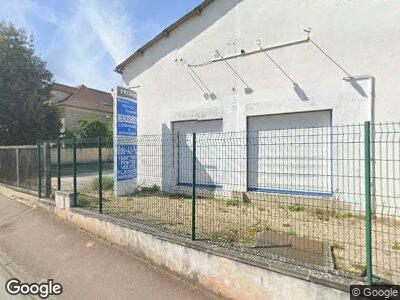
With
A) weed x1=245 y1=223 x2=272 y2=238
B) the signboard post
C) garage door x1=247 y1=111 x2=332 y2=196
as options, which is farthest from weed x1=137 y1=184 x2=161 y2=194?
weed x1=245 y1=223 x2=272 y2=238

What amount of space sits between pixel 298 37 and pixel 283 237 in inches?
211

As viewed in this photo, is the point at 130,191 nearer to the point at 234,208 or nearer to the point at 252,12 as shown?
the point at 234,208

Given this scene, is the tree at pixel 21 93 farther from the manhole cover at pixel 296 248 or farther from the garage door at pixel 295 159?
the manhole cover at pixel 296 248

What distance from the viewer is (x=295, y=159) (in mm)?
5805

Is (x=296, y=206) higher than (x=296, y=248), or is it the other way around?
(x=296, y=206)

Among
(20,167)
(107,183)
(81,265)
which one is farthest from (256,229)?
(20,167)

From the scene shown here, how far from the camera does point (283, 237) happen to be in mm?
5359

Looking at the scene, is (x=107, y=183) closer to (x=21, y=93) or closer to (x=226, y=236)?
(x=226, y=236)

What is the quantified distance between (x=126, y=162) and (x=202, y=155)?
317 centimetres

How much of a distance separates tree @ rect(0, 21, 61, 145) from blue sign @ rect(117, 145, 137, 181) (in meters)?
14.2

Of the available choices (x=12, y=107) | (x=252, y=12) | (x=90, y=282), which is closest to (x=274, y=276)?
(x=90, y=282)

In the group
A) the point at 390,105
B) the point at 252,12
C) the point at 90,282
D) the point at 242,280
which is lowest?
the point at 90,282

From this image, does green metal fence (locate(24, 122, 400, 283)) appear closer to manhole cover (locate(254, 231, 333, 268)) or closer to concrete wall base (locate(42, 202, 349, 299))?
manhole cover (locate(254, 231, 333, 268))

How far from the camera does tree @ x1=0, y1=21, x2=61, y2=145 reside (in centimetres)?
2020
